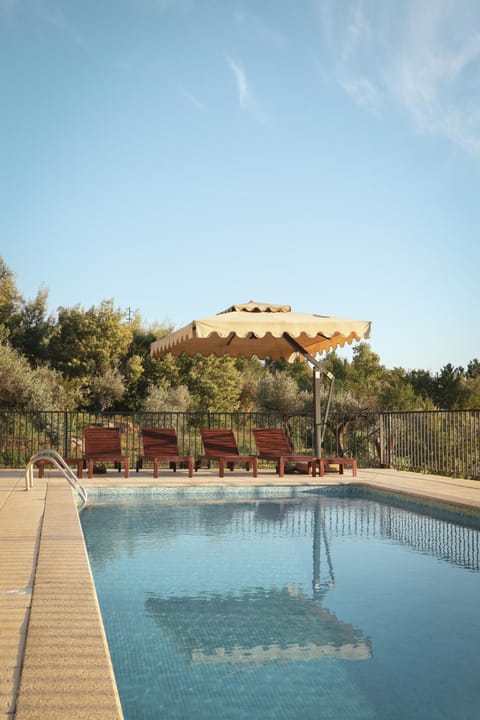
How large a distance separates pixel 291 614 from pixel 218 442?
6.71m

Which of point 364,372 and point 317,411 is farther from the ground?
point 364,372

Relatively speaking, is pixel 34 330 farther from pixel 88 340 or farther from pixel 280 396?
pixel 280 396

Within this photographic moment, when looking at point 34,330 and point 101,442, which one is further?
point 34,330

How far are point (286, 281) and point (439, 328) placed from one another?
658 cm

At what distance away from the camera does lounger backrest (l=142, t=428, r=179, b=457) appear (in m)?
10.3

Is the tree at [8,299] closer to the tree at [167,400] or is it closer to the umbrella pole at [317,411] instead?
the tree at [167,400]

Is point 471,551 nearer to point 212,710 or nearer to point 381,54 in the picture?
point 212,710

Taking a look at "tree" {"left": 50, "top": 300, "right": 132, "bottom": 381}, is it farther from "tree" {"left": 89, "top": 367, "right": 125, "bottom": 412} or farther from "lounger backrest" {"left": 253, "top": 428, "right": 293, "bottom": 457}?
"lounger backrest" {"left": 253, "top": 428, "right": 293, "bottom": 457}

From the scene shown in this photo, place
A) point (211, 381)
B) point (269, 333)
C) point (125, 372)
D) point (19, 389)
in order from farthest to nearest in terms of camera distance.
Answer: point (211, 381)
point (125, 372)
point (19, 389)
point (269, 333)

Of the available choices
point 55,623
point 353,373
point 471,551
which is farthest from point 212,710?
point 353,373

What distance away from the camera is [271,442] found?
1058 centimetres

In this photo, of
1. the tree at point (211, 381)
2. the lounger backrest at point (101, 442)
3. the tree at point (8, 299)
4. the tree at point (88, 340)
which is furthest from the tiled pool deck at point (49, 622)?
the tree at point (8, 299)

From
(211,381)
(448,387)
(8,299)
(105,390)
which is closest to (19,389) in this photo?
(105,390)

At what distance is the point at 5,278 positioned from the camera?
29016 millimetres
